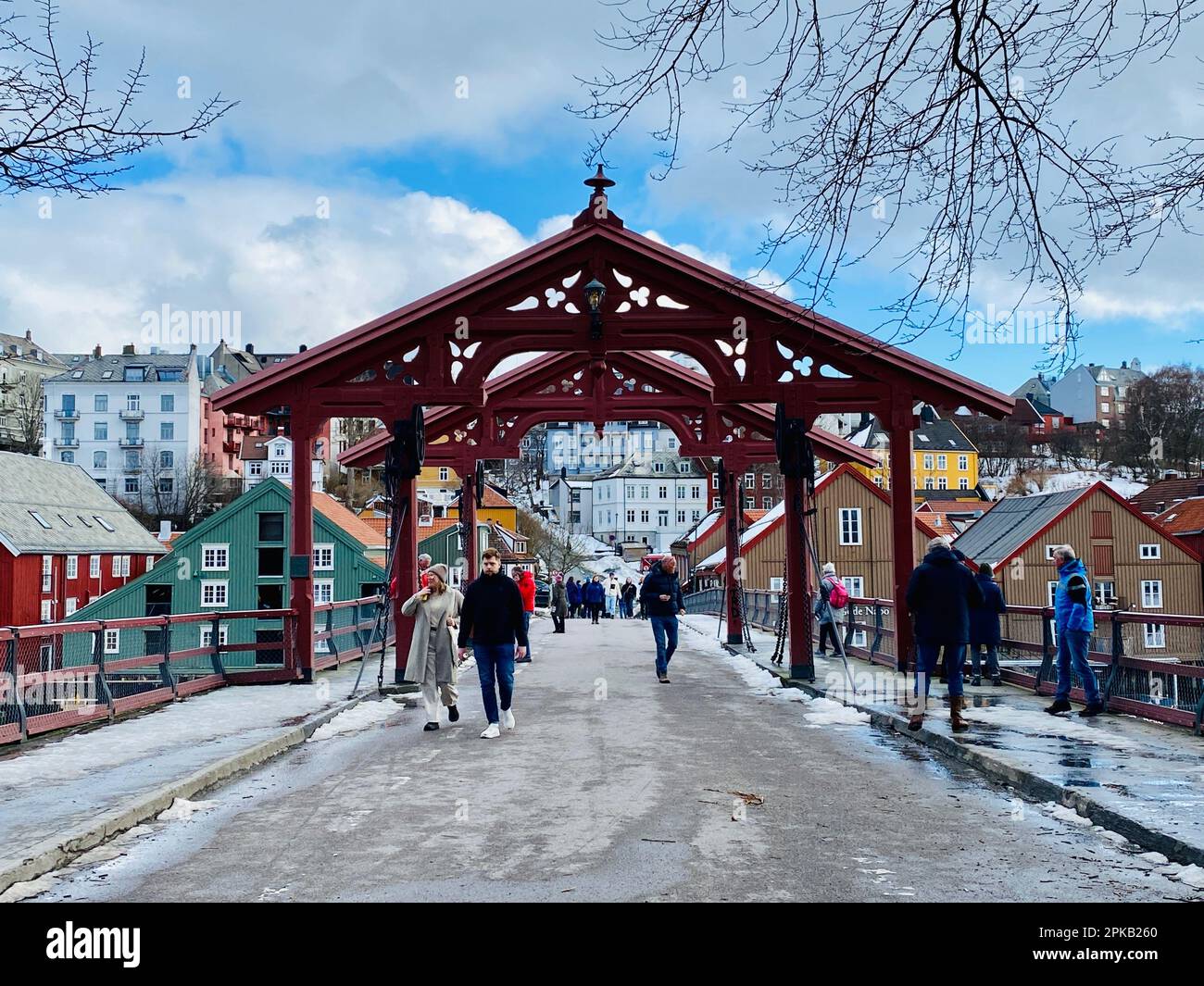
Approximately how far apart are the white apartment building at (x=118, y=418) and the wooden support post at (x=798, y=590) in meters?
101

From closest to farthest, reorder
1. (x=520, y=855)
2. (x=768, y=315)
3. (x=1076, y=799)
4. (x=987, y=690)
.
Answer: (x=520, y=855) → (x=1076, y=799) → (x=987, y=690) → (x=768, y=315)

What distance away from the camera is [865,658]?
63.9 feet

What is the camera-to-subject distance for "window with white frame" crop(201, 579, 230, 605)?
2207 inches

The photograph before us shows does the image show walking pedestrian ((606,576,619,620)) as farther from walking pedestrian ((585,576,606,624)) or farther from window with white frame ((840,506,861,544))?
walking pedestrian ((585,576,606,624))

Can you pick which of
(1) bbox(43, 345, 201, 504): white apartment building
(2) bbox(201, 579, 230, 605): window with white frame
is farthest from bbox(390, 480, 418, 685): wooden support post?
(1) bbox(43, 345, 201, 504): white apartment building

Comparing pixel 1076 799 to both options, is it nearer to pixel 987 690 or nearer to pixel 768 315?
pixel 987 690

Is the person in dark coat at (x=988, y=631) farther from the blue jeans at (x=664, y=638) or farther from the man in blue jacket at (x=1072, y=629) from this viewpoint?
the blue jeans at (x=664, y=638)

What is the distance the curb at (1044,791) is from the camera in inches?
258

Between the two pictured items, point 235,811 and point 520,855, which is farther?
point 235,811

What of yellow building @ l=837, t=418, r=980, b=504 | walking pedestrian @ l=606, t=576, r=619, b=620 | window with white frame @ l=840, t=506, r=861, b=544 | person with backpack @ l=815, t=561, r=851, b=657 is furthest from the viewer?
yellow building @ l=837, t=418, r=980, b=504

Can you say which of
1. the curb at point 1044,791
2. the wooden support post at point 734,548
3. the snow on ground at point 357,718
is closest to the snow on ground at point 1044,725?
the curb at point 1044,791

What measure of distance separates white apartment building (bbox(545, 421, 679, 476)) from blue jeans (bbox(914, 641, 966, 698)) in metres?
143
